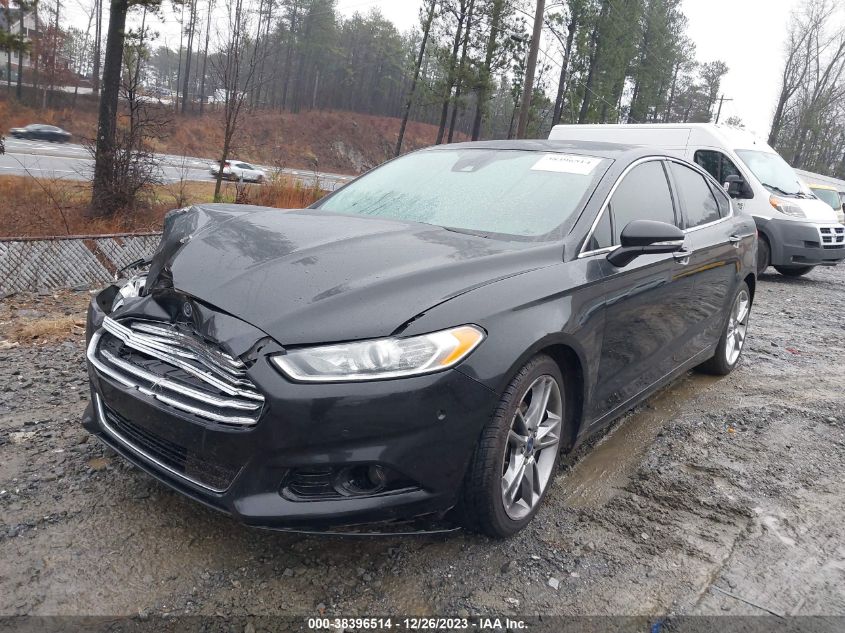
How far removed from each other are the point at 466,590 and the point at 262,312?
1.21 m

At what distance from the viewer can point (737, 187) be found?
10078 millimetres

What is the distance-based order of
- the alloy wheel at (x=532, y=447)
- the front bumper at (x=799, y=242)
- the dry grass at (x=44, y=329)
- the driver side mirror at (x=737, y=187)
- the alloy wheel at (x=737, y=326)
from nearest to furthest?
the alloy wheel at (x=532, y=447), the dry grass at (x=44, y=329), the alloy wheel at (x=737, y=326), the driver side mirror at (x=737, y=187), the front bumper at (x=799, y=242)

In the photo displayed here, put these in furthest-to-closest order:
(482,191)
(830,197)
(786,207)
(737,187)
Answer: (830,197), (786,207), (737,187), (482,191)

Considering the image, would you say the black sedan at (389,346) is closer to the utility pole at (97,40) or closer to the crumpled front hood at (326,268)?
the crumpled front hood at (326,268)

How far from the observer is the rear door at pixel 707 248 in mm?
3998

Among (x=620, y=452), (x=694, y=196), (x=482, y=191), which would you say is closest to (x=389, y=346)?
(x=482, y=191)

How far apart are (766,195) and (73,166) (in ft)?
59.5

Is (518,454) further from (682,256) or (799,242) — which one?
(799,242)

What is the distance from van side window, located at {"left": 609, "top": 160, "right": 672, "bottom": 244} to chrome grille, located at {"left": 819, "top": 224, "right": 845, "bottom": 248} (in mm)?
8142

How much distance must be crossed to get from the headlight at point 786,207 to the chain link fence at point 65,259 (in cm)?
919

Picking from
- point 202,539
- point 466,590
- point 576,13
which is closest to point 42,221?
point 202,539

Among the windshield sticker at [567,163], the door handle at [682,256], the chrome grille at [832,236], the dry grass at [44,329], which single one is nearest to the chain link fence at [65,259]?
the dry grass at [44,329]

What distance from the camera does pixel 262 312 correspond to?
2158 mm

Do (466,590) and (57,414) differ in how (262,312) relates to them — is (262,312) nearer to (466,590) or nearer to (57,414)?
(466,590)
